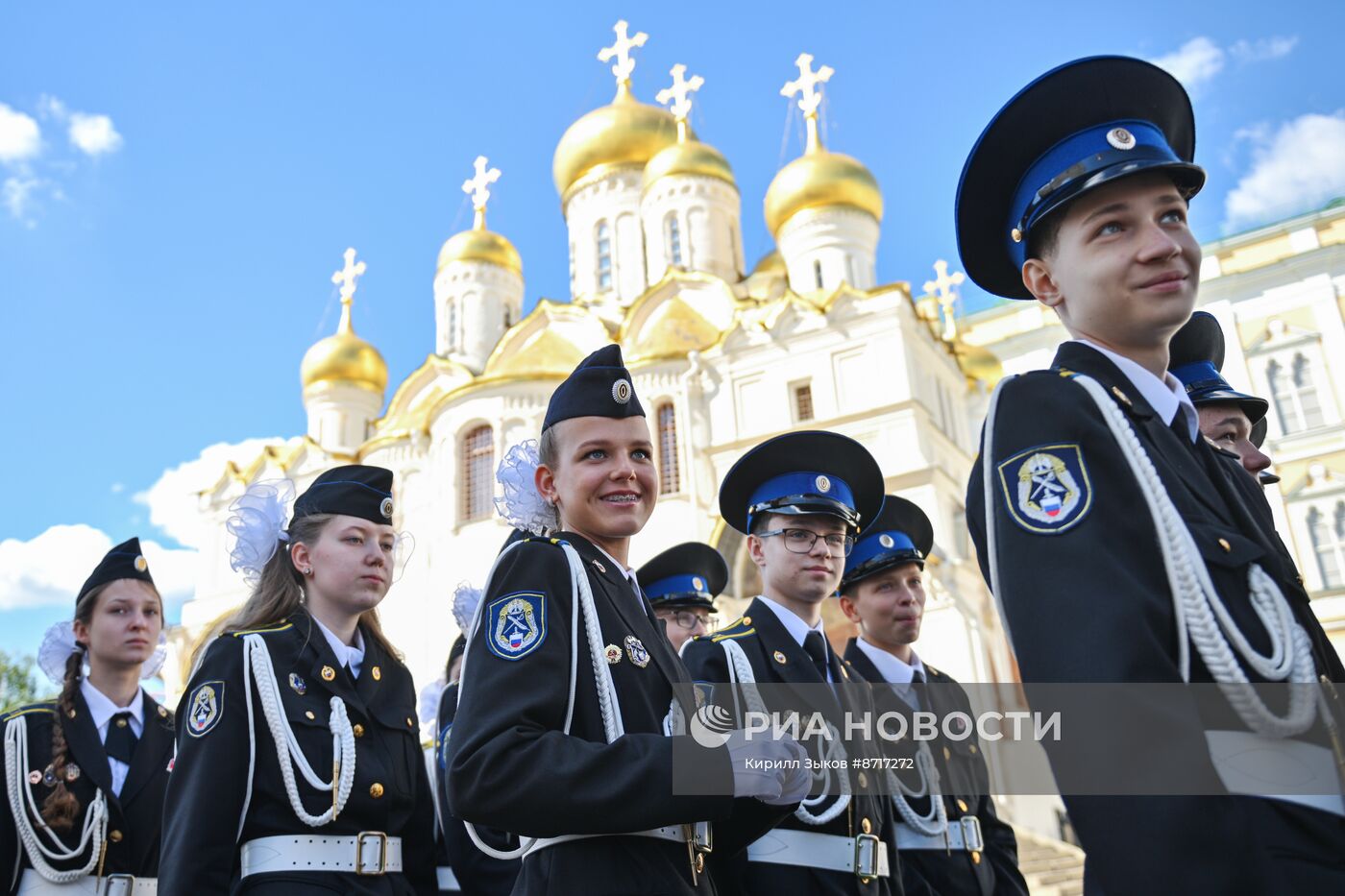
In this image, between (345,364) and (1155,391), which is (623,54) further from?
(1155,391)

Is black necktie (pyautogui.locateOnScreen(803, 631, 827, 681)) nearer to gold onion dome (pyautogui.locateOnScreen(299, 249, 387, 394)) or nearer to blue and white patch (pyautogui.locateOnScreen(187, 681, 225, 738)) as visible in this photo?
blue and white patch (pyautogui.locateOnScreen(187, 681, 225, 738))

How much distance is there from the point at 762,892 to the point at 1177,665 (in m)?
2.13

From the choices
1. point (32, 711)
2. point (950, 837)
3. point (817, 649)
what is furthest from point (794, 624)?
point (32, 711)

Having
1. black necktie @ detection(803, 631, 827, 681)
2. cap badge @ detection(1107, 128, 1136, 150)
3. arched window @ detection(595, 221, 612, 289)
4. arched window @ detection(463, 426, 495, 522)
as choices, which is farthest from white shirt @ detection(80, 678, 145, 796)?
arched window @ detection(595, 221, 612, 289)

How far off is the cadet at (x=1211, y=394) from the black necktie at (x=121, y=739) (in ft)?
15.9

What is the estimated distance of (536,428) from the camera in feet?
79.9

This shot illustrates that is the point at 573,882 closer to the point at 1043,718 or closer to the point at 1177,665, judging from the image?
the point at 1043,718

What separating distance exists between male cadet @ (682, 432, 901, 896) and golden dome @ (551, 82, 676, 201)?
2645 centimetres

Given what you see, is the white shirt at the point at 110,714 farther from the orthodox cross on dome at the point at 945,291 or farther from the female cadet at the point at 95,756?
the orthodox cross on dome at the point at 945,291

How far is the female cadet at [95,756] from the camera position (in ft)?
15.1

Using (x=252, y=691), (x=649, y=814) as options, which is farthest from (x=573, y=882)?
(x=252, y=691)

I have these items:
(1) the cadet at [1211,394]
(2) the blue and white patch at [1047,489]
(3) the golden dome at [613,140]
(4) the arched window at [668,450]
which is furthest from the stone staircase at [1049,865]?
(3) the golden dome at [613,140]

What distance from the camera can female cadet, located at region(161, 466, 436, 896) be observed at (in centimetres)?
339

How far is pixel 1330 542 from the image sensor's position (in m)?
20.8
